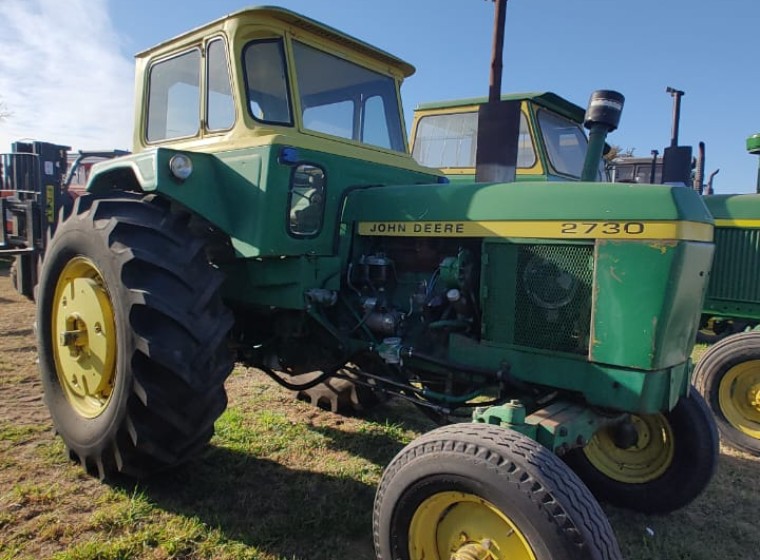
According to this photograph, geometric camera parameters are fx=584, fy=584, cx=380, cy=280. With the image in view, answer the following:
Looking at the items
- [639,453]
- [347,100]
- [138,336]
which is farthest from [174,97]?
[639,453]

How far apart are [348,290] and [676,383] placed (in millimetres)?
1788

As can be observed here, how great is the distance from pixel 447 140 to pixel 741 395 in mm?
3887

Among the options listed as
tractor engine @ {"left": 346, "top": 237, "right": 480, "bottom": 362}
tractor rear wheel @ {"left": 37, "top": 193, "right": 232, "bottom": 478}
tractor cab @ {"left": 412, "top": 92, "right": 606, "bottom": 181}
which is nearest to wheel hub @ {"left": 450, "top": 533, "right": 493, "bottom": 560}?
tractor engine @ {"left": 346, "top": 237, "right": 480, "bottom": 362}

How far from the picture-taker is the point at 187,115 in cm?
368

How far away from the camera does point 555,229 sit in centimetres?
271

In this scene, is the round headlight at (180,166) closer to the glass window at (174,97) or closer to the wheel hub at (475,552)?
the glass window at (174,97)

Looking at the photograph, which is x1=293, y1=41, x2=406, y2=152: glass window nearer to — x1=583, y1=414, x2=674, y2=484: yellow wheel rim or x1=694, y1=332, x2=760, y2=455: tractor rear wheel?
x1=583, y1=414, x2=674, y2=484: yellow wheel rim

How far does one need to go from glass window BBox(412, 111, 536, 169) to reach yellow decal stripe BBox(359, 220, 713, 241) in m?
3.48

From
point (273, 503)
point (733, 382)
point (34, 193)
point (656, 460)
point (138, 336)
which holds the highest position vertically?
point (34, 193)

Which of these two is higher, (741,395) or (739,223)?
(739,223)

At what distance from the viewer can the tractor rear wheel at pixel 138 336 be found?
→ 107 inches

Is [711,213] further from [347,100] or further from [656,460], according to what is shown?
[347,100]

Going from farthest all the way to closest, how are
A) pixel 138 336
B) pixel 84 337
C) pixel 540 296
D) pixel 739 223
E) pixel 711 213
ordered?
pixel 739 223, pixel 711 213, pixel 84 337, pixel 540 296, pixel 138 336

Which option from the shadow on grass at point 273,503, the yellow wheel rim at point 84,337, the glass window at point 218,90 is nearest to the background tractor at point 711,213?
the glass window at point 218,90
